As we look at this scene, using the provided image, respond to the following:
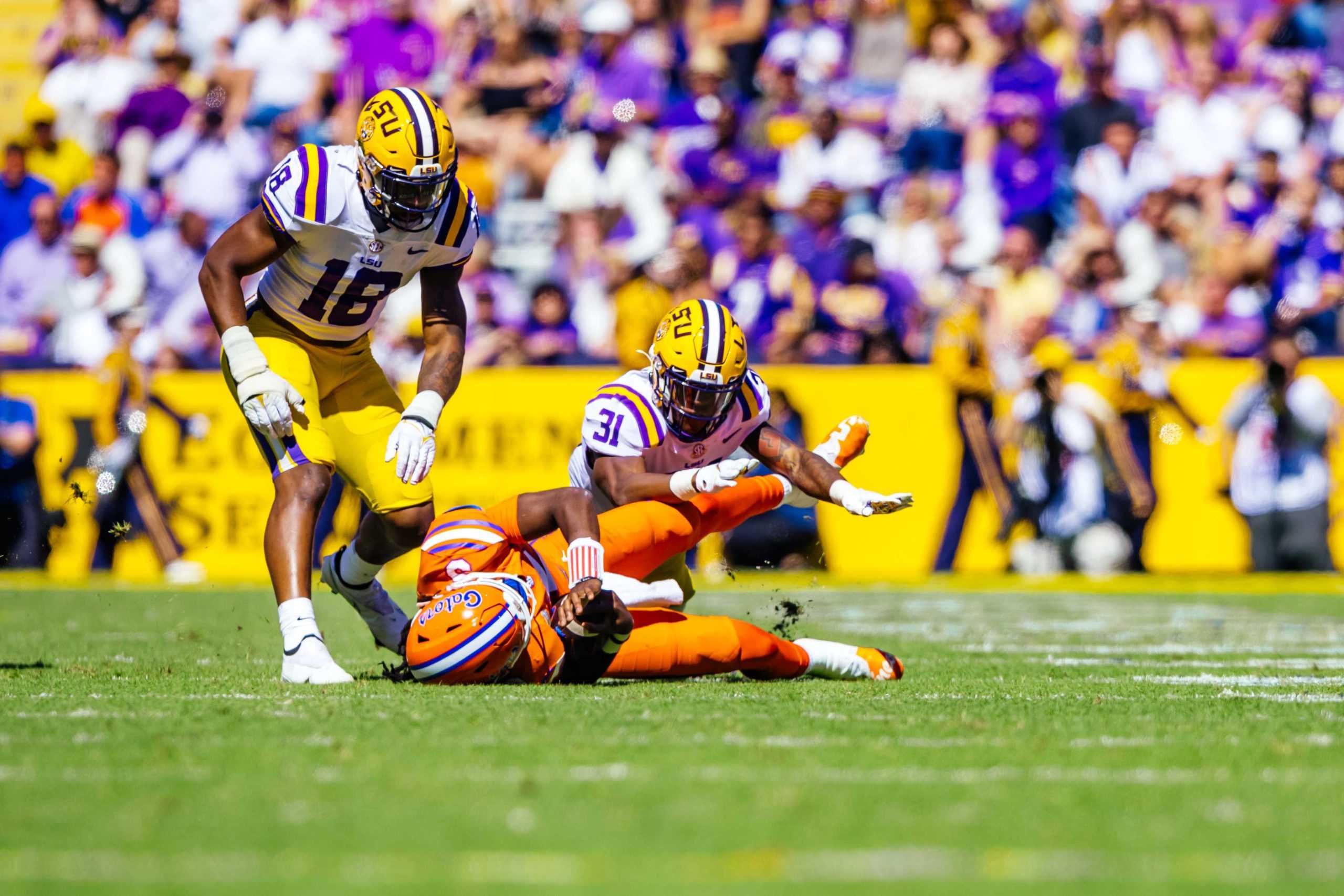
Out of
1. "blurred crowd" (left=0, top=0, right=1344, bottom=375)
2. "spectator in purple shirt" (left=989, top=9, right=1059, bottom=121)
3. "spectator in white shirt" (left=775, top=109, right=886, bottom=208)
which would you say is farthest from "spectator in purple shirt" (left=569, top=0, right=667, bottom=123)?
"spectator in purple shirt" (left=989, top=9, right=1059, bottom=121)

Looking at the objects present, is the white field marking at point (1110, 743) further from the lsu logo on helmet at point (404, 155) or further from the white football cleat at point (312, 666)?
the lsu logo on helmet at point (404, 155)

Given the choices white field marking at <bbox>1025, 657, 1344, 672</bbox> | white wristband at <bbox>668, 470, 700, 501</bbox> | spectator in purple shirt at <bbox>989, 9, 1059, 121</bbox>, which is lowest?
white field marking at <bbox>1025, 657, 1344, 672</bbox>

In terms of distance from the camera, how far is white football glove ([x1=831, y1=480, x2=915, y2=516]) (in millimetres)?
5523

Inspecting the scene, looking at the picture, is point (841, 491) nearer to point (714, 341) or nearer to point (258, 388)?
point (714, 341)

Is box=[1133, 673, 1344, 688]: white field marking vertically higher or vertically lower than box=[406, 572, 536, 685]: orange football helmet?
lower

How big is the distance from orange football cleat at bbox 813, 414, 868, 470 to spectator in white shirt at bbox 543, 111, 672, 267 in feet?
21.1

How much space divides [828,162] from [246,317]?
307 inches

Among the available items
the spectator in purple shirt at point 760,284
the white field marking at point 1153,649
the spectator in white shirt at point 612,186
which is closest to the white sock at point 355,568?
the white field marking at point 1153,649

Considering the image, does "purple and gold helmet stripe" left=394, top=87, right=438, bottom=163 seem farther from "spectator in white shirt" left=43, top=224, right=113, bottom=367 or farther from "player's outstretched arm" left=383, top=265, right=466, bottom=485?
"spectator in white shirt" left=43, top=224, right=113, bottom=367

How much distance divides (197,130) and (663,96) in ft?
11.8

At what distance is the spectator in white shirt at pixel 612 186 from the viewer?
41.9 ft

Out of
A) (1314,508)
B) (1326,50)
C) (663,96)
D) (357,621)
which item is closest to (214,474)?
(357,621)

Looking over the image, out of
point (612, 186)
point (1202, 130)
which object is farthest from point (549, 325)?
point (1202, 130)

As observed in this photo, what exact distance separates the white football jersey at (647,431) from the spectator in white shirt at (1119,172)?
6.96 meters
